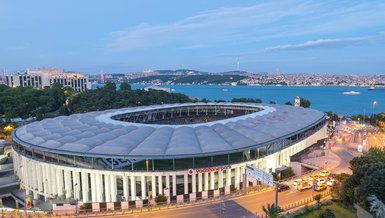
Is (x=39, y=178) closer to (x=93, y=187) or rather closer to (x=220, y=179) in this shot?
(x=93, y=187)

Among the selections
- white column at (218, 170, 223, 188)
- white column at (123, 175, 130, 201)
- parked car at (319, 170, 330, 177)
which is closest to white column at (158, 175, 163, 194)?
white column at (123, 175, 130, 201)

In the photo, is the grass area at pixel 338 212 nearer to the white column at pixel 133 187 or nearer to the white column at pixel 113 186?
the white column at pixel 133 187

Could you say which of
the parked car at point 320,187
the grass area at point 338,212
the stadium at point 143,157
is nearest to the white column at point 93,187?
the stadium at point 143,157

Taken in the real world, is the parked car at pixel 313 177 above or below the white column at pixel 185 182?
below

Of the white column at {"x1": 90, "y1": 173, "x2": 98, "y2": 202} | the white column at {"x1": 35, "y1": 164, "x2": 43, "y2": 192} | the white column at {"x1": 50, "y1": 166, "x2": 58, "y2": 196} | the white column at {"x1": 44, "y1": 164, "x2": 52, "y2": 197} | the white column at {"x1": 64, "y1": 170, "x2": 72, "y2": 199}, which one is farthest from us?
the white column at {"x1": 35, "y1": 164, "x2": 43, "y2": 192}

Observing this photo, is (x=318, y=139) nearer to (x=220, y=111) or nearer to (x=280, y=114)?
(x=280, y=114)

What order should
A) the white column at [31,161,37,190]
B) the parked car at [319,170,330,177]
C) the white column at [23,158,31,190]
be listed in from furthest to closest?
1. the white column at [23,158,31,190]
2. the parked car at [319,170,330,177]
3. the white column at [31,161,37,190]

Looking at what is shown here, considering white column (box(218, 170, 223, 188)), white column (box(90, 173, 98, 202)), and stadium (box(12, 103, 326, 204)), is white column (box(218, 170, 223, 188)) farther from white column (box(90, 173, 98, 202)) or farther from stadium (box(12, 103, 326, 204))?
white column (box(90, 173, 98, 202))

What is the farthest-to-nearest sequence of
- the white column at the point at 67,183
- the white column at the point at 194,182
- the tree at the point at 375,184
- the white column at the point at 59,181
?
the white column at the point at 59,181 < the white column at the point at 67,183 < the white column at the point at 194,182 < the tree at the point at 375,184
